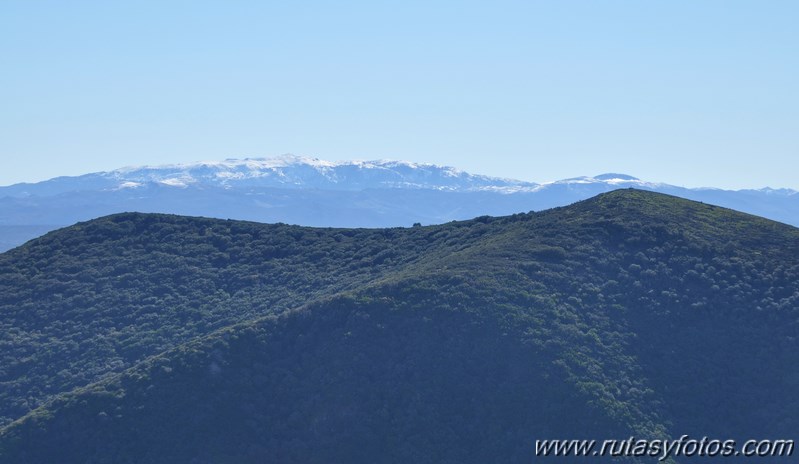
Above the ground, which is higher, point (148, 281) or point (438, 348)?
point (148, 281)

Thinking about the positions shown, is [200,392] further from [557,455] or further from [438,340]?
[557,455]

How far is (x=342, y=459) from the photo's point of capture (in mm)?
52750

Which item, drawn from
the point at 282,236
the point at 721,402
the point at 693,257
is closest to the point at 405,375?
the point at 721,402

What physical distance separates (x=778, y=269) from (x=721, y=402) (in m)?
12.0

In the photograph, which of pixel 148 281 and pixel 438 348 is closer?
pixel 438 348

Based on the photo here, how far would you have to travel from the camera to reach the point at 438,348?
58.4 metres

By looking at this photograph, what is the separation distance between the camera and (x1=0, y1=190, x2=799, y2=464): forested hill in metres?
53.6

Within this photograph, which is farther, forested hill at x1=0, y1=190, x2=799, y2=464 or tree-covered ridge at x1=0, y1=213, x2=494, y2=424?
tree-covered ridge at x1=0, y1=213, x2=494, y2=424

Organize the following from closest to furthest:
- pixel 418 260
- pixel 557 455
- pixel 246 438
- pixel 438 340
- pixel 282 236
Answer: pixel 557 455 → pixel 246 438 → pixel 438 340 → pixel 418 260 → pixel 282 236

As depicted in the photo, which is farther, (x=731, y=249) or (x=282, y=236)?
(x=282, y=236)

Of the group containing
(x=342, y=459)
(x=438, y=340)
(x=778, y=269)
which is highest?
(x=778, y=269)

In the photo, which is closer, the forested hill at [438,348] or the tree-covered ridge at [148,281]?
the forested hill at [438,348]

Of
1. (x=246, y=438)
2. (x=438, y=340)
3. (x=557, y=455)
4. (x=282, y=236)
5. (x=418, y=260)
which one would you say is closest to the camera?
(x=557, y=455)

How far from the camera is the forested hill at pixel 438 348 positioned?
2110 inches
